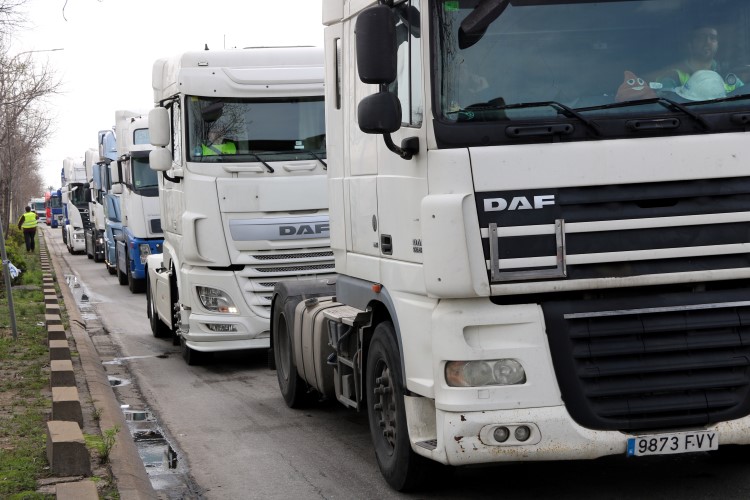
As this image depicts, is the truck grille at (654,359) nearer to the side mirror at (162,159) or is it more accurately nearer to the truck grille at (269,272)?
the truck grille at (269,272)

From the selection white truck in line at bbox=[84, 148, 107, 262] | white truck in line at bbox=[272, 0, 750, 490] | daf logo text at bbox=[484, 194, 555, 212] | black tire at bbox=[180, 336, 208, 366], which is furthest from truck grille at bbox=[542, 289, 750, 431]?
white truck in line at bbox=[84, 148, 107, 262]

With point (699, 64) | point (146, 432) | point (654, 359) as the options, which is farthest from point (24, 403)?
point (699, 64)

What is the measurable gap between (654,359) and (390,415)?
1.78 meters

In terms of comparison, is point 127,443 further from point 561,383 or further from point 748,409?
point 748,409

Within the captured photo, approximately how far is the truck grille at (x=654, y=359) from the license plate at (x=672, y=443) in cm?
8

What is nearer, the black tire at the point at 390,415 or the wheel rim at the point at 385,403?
the black tire at the point at 390,415

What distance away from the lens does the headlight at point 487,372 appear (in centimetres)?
609

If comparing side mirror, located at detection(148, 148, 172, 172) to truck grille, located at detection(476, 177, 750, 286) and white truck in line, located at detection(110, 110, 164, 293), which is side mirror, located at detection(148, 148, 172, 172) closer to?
truck grille, located at detection(476, 177, 750, 286)

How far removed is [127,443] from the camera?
8789 mm

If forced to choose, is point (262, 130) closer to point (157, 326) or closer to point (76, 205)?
point (157, 326)

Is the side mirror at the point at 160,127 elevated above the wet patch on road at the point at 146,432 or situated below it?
above

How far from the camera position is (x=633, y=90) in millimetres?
6184

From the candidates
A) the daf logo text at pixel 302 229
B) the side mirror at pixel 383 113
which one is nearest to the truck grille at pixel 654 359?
the side mirror at pixel 383 113

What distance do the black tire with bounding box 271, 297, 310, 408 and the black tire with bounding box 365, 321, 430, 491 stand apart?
255cm
